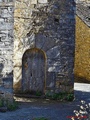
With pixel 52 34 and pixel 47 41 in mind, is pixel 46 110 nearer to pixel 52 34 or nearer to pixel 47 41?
pixel 47 41

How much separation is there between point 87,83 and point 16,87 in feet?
19.4

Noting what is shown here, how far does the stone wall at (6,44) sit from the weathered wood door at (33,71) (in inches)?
89.3

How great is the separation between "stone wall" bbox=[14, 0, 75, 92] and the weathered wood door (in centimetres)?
25

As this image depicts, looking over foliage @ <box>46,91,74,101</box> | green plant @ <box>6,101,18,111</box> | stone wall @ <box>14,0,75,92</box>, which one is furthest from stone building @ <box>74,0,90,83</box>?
green plant @ <box>6,101,18,111</box>

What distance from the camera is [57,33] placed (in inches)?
439

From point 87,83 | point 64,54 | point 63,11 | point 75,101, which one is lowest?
point 87,83

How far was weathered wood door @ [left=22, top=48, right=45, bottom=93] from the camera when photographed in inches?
450

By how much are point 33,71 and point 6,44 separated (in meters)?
2.45

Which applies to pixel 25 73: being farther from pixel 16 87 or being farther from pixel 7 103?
pixel 7 103

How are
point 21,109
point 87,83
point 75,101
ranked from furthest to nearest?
point 87,83, point 75,101, point 21,109

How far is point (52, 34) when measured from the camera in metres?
11.2

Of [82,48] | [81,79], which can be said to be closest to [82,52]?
[82,48]

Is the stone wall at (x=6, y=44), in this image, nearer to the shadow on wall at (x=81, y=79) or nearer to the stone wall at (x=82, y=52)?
the stone wall at (x=82, y=52)

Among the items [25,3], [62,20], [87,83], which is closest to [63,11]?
[62,20]
